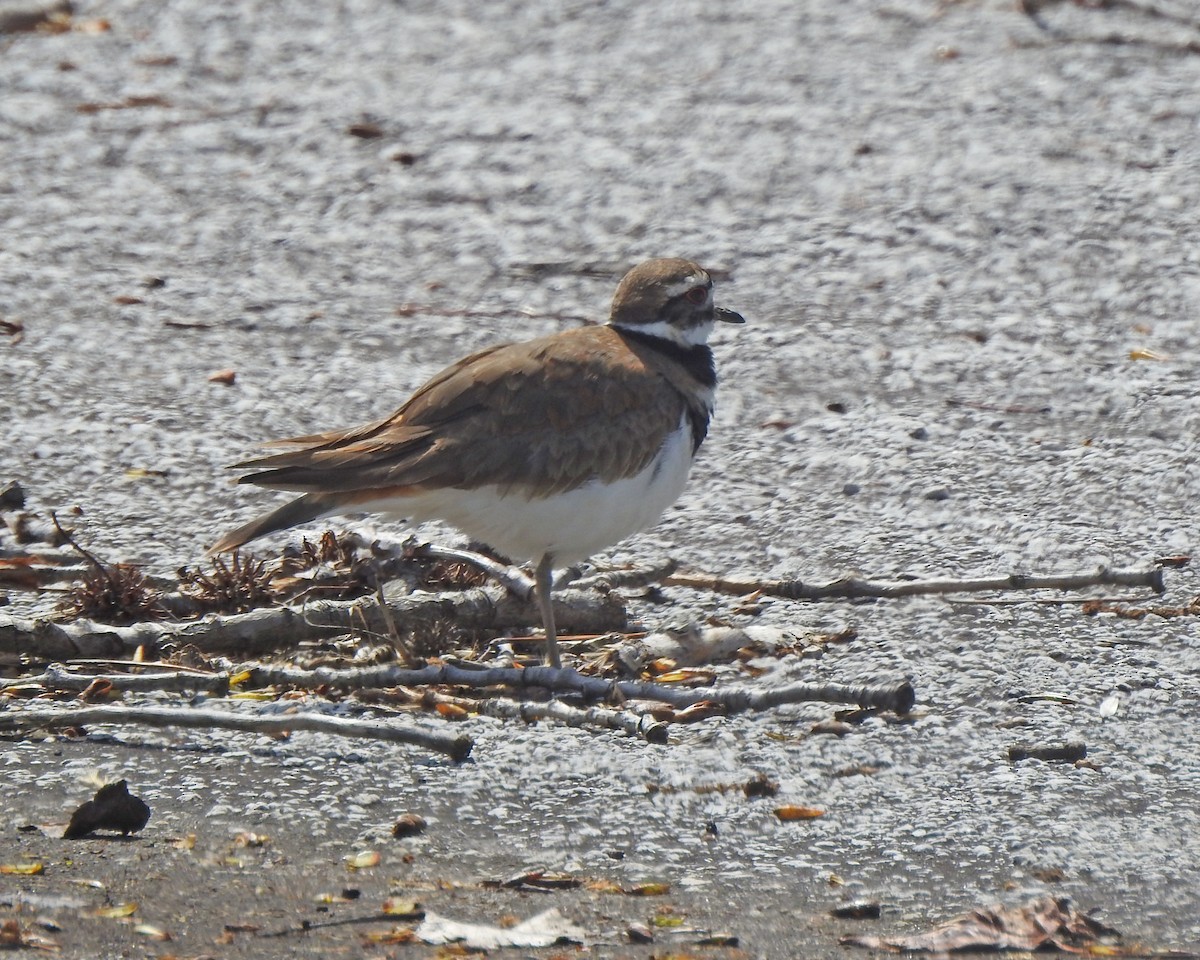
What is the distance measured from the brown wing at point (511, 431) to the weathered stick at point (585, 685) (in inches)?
22.4

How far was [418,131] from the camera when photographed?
1026 cm

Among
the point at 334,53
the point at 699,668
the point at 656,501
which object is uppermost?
the point at 334,53

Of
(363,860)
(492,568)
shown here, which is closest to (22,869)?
(363,860)

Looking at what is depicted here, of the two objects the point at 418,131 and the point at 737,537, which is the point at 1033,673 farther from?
the point at 418,131

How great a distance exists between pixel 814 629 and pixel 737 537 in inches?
33.1

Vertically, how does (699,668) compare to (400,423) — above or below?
below

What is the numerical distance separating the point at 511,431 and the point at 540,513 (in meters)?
0.27

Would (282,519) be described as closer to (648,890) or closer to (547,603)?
(547,603)

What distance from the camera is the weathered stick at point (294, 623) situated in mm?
5367

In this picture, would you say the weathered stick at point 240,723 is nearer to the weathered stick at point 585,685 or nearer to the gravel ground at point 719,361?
the gravel ground at point 719,361

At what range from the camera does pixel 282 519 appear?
5543 mm

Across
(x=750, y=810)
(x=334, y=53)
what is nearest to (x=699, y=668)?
(x=750, y=810)

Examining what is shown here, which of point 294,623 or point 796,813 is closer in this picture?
point 796,813

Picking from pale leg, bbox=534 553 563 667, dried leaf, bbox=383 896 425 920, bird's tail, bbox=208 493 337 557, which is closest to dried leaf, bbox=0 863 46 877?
dried leaf, bbox=383 896 425 920
